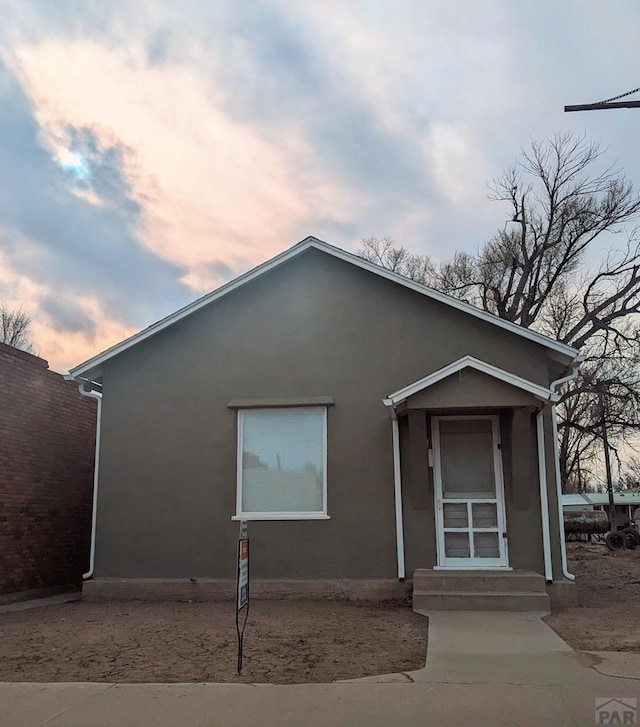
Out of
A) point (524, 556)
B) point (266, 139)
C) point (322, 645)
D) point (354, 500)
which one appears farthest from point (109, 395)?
point (524, 556)

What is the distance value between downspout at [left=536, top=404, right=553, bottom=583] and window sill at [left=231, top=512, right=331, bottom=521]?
324cm

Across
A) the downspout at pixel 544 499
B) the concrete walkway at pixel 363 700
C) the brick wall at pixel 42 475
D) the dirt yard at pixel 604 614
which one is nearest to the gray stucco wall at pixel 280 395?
the downspout at pixel 544 499

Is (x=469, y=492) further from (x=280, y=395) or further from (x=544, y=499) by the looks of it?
(x=280, y=395)

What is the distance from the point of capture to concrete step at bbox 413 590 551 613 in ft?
→ 30.0

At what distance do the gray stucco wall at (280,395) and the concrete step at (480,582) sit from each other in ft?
2.38

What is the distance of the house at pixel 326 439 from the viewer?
33.4 feet

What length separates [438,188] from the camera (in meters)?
14.9

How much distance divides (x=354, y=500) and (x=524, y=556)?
2.66 m

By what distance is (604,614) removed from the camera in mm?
9125

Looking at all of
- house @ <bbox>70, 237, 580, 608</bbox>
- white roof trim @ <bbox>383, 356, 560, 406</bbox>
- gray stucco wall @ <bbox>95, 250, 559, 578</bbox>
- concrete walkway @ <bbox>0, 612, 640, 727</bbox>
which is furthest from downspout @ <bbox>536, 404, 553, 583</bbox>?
concrete walkway @ <bbox>0, 612, 640, 727</bbox>

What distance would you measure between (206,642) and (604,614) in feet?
17.6

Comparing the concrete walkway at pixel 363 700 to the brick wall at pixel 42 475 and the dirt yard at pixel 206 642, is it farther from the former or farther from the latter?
the brick wall at pixel 42 475

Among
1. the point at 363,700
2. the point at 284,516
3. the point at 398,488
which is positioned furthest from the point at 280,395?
the point at 363,700

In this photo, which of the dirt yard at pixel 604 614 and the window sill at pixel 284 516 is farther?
the window sill at pixel 284 516
